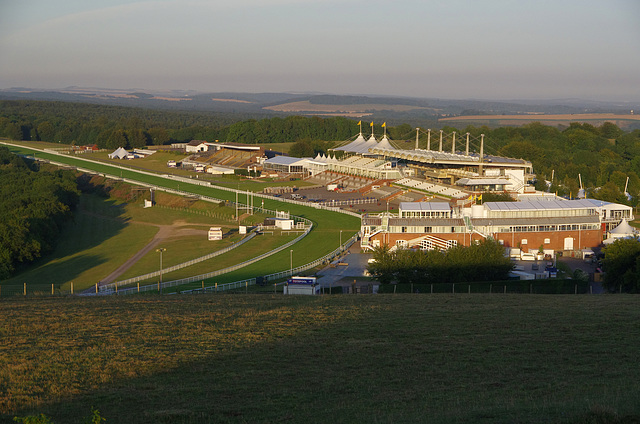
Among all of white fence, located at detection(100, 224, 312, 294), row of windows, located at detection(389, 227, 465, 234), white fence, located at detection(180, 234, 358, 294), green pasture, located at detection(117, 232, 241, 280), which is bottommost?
green pasture, located at detection(117, 232, 241, 280)

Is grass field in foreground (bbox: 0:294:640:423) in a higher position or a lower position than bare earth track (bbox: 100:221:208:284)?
higher

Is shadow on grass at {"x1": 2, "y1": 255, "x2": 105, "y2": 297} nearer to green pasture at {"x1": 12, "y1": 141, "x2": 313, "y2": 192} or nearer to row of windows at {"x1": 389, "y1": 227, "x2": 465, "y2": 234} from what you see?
row of windows at {"x1": 389, "y1": 227, "x2": 465, "y2": 234}

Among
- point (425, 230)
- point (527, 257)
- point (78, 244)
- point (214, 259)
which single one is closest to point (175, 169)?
point (78, 244)

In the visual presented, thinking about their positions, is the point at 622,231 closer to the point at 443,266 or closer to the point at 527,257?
the point at 527,257

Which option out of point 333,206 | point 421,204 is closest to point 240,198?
point 333,206

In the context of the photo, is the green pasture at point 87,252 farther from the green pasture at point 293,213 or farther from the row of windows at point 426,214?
the row of windows at point 426,214

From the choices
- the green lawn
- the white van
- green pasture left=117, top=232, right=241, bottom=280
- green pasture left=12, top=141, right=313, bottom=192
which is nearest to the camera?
the green lawn

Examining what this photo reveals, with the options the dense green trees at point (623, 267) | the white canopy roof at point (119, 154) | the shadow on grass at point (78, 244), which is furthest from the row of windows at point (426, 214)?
the white canopy roof at point (119, 154)

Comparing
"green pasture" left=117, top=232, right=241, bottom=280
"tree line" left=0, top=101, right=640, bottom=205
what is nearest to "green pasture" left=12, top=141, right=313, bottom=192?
"tree line" left=0, top=101, right=640, bottom=205
